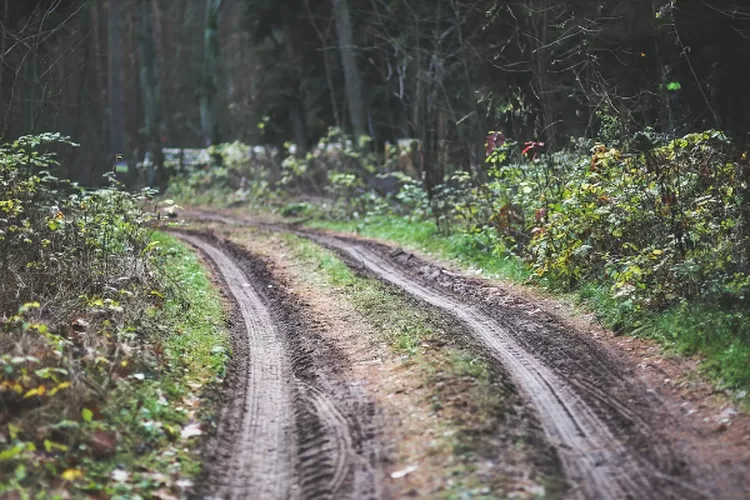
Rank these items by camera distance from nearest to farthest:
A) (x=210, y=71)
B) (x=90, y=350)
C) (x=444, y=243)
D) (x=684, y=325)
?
(x=90, y=350) < (x=684, y=325) < (x=444, y=243) < (x=210, y=71)

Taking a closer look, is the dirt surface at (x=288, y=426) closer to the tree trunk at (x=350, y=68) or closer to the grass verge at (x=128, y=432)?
the grass verge at (x=128, y=432)

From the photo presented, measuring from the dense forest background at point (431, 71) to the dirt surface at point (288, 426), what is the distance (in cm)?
474

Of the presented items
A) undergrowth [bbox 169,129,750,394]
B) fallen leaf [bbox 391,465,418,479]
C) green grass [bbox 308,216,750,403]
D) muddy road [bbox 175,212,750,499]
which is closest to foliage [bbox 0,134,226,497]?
muddy road [bbox 175,212,750,499]

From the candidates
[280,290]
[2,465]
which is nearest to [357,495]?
[2,465]

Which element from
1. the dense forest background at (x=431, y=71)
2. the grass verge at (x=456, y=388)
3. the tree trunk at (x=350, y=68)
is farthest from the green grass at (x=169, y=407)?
the tree trunk at (x=350, y=68)

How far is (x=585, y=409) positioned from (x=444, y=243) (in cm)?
859

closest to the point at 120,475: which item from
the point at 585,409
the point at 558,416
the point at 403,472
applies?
the point at 403,472

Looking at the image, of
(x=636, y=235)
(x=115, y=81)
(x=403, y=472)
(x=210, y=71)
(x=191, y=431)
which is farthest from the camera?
(x=210, y=71)

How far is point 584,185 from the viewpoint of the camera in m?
9.94

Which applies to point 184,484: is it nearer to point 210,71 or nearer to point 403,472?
point 403,472

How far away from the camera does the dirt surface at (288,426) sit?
5.49m

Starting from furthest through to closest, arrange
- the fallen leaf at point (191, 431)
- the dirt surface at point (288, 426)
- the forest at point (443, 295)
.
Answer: the fallen leaf at point (191, 431) → the forest at point (443, 295) → the dirt surface at point (288, 426)

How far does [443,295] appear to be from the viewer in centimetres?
1109

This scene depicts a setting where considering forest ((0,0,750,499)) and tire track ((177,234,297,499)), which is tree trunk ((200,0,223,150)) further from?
tire track ((177,234,297,499))
